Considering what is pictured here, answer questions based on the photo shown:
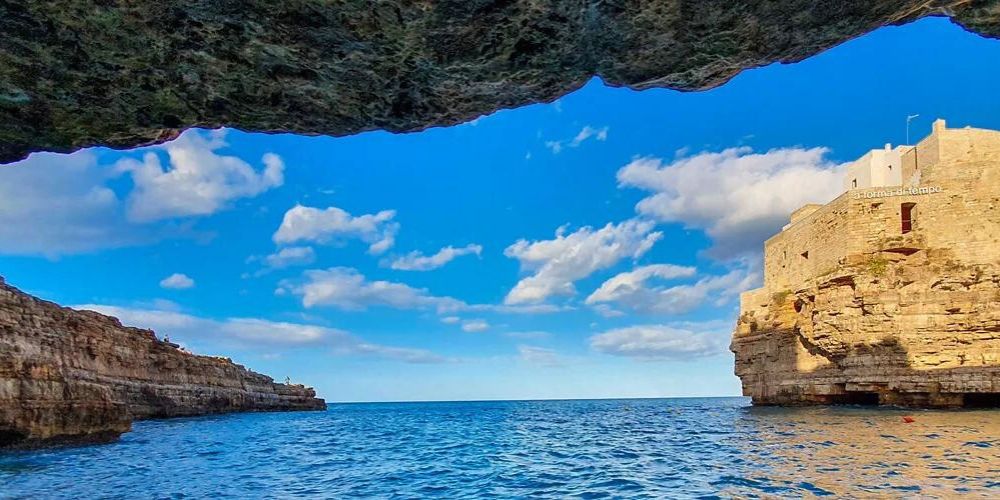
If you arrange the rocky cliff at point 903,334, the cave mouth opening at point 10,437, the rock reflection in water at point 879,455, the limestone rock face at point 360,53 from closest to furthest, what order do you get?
the limestone rock face at point 360,53 < the rock reflection in water at point 879,455 < the cave mouth opening at point 10,437 < the rocky cliff at point 903,334

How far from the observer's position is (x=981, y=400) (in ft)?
105

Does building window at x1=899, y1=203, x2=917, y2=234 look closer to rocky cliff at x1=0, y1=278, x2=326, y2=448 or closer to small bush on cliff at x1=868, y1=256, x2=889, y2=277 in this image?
small bush on cliff at x1=868, y1=256, x2=889, y2=277

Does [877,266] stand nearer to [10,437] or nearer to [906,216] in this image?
[906,216]

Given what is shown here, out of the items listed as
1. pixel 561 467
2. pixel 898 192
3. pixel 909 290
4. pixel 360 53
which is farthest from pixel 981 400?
pixel 360 53

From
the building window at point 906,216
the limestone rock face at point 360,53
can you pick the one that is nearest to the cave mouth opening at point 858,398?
the building window at point 906,216

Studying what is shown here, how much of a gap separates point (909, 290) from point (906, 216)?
551 centimetres

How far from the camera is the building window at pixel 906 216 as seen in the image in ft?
113

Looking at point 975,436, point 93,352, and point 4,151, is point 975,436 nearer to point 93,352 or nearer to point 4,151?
point 4,151

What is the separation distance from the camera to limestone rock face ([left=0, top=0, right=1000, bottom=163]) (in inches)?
157

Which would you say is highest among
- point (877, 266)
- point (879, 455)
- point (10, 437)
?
point (877, 266)

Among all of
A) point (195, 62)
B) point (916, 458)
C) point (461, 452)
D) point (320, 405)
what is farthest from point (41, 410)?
point (320, 405)

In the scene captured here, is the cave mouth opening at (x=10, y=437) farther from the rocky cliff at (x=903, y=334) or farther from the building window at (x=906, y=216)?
the building window at (x=906, y=216)

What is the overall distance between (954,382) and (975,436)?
1424cm

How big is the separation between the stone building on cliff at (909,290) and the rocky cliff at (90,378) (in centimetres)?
3582
